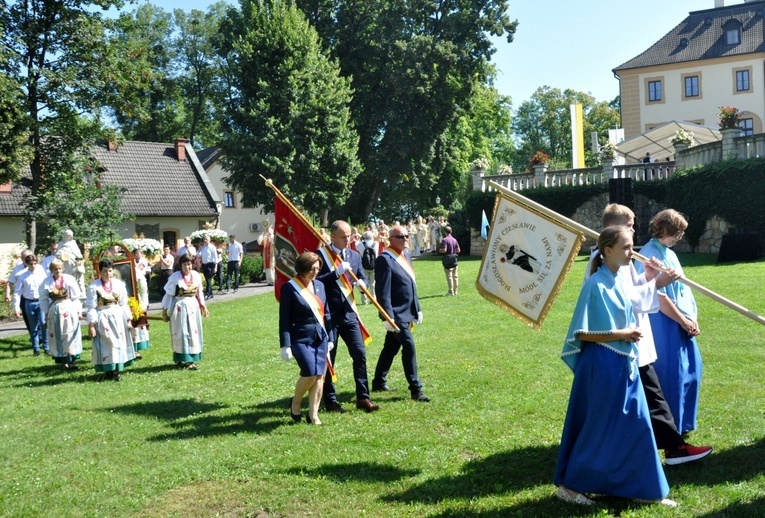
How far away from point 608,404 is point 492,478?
4.62 ft

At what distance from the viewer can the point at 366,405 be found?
9.07 metres

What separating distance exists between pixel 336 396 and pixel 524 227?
13.1ft

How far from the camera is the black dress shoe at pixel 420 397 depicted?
30.9 ft

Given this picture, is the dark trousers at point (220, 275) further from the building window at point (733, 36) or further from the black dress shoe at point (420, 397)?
the building window at point (733, 36)

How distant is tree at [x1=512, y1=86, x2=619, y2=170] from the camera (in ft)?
254

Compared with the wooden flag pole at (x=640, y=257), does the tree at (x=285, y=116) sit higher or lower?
higher

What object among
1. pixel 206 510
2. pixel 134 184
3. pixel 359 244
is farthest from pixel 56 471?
pixel 134 184

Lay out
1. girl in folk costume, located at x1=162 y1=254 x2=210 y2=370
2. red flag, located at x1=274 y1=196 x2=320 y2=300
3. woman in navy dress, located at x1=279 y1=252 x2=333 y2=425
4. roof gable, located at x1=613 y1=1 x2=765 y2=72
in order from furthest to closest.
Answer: roof gable, located at x1=613 y1=1 x2=765 y2=72
girl in folk costume, located at x1=162 y1=254 x2=210 y2=370
red flag, located at x1=274 y1=196 x2=320 y2=300
woman in navy dress, located at x1=279 y1=252 x2=333 y2=425

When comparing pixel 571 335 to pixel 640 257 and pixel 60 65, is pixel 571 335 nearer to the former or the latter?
pixel 640 257

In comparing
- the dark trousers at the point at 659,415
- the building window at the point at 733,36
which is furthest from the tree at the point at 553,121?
the dark trousers at the point at 659,415

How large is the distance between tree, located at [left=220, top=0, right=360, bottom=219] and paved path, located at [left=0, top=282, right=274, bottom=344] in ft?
28.9

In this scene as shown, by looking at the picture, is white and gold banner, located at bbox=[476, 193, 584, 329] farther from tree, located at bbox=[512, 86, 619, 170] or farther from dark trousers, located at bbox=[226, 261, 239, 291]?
tree, located at bbox=[512, 86, 619, 170]

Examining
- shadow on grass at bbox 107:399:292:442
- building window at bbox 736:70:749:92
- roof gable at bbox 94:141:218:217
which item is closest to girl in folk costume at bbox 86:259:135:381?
shadow on grass at bbox 107:399:292:442

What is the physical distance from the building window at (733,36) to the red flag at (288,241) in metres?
50.3
